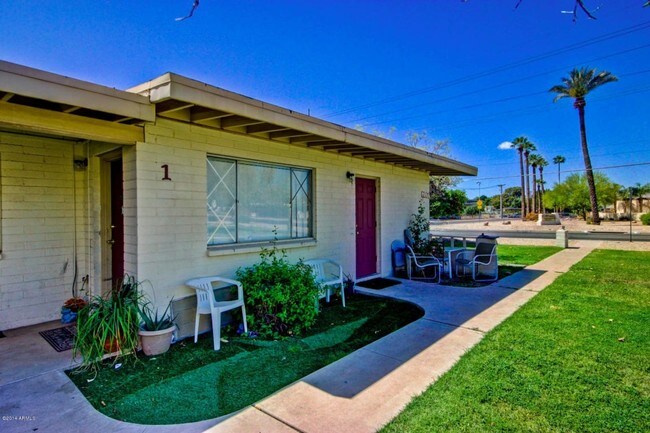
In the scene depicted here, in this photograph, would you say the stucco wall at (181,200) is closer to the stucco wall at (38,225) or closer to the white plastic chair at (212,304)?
the white plastic chair at (212,304)

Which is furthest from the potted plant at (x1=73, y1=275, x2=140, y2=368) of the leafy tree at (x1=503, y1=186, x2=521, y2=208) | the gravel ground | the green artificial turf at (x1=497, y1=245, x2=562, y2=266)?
the leafy tree at (x1=503, y1=186, x2=521, y2=208)

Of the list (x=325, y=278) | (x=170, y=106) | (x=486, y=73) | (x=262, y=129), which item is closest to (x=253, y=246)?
(x=325, y=278)

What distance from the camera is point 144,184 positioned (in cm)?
393

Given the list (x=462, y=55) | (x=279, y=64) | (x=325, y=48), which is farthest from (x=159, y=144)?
(x=462, y=55)

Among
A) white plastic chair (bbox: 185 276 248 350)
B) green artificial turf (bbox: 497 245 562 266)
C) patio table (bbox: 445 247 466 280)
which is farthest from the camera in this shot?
green artificial turf (bbox: 497 245 562 266)

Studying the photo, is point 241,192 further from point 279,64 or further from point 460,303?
point 279,64

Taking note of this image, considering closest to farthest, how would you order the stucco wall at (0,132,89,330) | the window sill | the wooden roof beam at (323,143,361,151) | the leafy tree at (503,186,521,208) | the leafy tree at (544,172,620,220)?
1. the stucco wall at (0,132,89,330)
2. the window sill
3. the wooden roof beam at (323,143,361,151)
4. the leafy tree at (544,172,620,220)
5. the leafy tree at (503,186,521,208)

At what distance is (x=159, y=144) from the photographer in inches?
161

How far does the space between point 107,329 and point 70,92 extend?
2194mm

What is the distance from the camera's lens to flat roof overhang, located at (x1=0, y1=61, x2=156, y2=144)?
8.88ft

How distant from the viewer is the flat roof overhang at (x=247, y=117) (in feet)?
11.3

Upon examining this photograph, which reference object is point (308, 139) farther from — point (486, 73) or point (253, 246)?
point (486, 73)

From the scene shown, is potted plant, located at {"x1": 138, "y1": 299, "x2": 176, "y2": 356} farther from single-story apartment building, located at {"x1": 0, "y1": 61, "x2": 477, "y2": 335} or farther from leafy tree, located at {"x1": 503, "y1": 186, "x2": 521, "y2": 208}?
leafy tree, located at {"x1": 503, "y1": 186, "x2": 521, "y2": 208}

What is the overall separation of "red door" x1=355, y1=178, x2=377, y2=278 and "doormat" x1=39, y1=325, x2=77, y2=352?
5.09m
